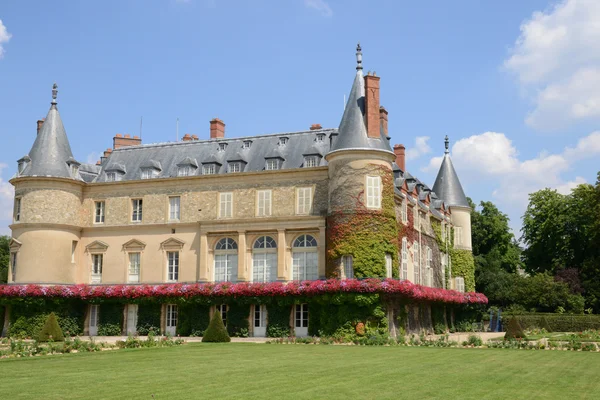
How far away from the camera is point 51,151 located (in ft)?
142

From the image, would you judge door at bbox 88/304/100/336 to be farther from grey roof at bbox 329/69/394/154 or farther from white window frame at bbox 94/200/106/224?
grey roof at bbox 329/69/394/154

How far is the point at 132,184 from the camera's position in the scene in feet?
142

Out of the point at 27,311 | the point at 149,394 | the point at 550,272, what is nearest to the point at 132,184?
the point at 27,311

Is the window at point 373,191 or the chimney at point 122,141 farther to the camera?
the chimney at point 122,141

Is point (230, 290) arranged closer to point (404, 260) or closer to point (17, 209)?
point (404, 260)

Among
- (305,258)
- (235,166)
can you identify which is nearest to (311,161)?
(235,166)

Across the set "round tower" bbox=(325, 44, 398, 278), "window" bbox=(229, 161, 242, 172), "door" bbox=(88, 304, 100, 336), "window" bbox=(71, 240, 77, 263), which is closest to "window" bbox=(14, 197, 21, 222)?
Result: "window" bbox=(71, 240, 77, 263)

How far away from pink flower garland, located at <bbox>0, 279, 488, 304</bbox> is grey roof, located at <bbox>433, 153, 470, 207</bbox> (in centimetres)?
1307

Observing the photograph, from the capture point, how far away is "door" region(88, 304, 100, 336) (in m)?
42.0

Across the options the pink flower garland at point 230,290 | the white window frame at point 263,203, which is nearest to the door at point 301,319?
the pink flower garland at point 230,290

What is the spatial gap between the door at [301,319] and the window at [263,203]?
581cm

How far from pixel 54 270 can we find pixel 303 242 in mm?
15379

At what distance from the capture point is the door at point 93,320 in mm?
42031

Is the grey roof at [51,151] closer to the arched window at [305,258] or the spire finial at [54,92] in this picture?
the spire finial at [54,92]
